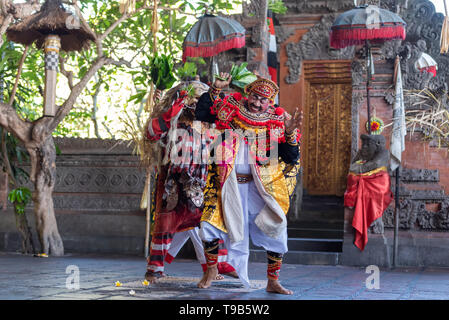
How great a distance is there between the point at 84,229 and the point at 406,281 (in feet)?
18.3

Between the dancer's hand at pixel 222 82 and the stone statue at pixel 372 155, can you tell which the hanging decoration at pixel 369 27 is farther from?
the dancer's hand at pixel 222 82

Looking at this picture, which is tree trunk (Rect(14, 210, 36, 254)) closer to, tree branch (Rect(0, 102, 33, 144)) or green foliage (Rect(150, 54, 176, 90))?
tree branch (Rect(0, 102, 33, 144))

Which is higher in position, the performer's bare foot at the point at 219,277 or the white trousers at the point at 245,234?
the white trousers at the point at 245,234

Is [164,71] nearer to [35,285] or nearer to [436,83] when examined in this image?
[35,285]

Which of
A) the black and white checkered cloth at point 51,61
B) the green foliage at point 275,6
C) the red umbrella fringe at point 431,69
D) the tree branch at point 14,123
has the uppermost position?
the green foliage at point 275,6

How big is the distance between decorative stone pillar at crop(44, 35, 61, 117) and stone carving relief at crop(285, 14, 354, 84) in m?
5.65

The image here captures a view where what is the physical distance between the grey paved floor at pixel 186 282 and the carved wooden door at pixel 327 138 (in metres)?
4.70

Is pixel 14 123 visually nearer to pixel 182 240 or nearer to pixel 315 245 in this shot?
pixel 182 240

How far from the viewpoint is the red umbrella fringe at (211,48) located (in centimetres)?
961

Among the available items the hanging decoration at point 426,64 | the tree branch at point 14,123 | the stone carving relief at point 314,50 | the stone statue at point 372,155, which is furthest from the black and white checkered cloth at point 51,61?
the stone carving relief at point 314,50

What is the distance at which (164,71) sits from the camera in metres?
6.65
